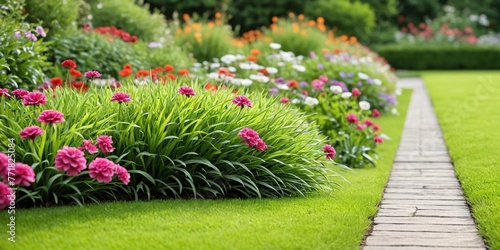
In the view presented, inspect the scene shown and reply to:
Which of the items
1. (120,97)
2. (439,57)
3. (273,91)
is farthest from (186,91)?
(439,57)

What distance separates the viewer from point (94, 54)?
9.53 meters

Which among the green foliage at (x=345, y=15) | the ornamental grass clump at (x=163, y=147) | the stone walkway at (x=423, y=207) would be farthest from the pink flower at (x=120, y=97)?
the green foliage at (x=345, y=15)

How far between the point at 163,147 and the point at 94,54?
164 inches

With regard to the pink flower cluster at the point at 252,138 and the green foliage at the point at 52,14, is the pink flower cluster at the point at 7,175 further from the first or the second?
the green foliage at the point at 52,14

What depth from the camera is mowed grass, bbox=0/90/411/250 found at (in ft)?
14.7

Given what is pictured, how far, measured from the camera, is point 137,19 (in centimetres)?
1287

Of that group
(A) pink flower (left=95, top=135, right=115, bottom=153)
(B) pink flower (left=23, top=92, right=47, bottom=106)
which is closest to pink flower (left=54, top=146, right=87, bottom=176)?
(A) pink flower (left=95, top=135, right=115, bottom=153)

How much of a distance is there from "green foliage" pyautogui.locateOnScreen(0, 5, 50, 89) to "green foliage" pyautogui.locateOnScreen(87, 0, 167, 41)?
458 centimetres

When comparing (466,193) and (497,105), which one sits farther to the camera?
(497,105)

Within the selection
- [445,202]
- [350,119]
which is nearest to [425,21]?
[350,119]

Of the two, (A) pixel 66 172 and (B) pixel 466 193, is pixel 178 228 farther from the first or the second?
(B) pixel 466 193

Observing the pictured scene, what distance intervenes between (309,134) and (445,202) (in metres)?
1.33

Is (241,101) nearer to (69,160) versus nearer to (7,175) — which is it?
(69,160)

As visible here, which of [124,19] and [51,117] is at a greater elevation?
[51,117]
